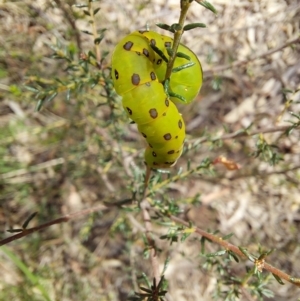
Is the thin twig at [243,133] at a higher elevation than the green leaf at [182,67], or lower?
lower

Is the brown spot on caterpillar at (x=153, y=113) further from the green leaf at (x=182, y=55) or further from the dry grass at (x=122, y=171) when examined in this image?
the dry grass at (x=122, y=171)

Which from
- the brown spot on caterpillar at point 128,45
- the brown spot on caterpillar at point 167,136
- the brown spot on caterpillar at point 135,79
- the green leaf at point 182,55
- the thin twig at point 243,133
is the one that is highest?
the brown spot on caterpillar at point 128,45

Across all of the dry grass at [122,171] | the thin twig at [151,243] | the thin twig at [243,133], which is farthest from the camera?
the dry grass at [122,171]

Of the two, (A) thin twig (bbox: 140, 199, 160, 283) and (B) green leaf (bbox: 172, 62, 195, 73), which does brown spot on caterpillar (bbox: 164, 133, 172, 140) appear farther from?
(A) thin twig (bbox: 140, 199, 160, 283)

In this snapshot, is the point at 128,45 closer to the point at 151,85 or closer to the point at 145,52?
the point at 145,52

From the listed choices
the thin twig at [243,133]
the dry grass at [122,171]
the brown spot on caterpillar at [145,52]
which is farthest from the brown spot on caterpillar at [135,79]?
the dry grass at [122,171]
